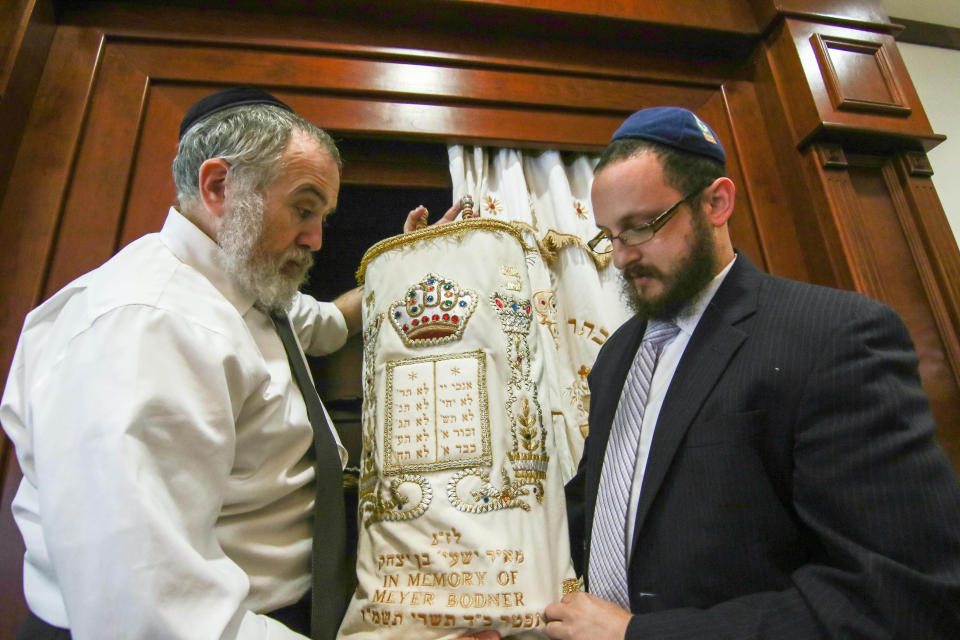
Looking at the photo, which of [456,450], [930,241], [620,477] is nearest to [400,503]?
[456,450]

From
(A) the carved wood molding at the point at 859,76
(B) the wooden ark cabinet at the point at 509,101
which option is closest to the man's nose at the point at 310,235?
(B) the wooden ark cabinet at the point at 509,101

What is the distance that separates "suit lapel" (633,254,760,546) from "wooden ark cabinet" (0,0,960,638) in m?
Result: 0.73

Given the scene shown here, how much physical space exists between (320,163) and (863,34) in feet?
5.98

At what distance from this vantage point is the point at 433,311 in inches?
38.0

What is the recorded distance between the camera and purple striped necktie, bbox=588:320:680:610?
856 mm

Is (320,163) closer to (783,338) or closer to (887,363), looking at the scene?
(783,338)

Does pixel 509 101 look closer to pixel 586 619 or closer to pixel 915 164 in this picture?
pixel 915 164

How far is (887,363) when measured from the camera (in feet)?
2.44

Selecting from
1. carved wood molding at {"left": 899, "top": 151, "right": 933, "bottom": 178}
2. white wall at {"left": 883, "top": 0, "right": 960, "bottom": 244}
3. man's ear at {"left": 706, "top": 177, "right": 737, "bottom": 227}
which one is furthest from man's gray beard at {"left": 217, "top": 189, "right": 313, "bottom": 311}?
white wall at {"left": 883, "top": 0, "right": 960, "bottom": 244}

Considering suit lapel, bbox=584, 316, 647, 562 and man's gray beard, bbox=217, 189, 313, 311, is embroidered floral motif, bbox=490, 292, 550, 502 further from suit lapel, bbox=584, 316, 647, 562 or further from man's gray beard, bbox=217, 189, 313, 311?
man's gray beard, bbox=217, 189, 313, 311

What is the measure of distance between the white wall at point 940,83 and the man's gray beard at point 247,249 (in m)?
2.45

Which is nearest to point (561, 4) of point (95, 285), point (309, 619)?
point (95, 285)

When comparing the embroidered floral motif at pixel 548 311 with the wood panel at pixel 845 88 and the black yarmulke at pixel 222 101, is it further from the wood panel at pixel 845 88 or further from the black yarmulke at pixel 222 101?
the wood panel at pixel 845 88

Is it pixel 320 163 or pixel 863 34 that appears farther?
pixel 863 34
